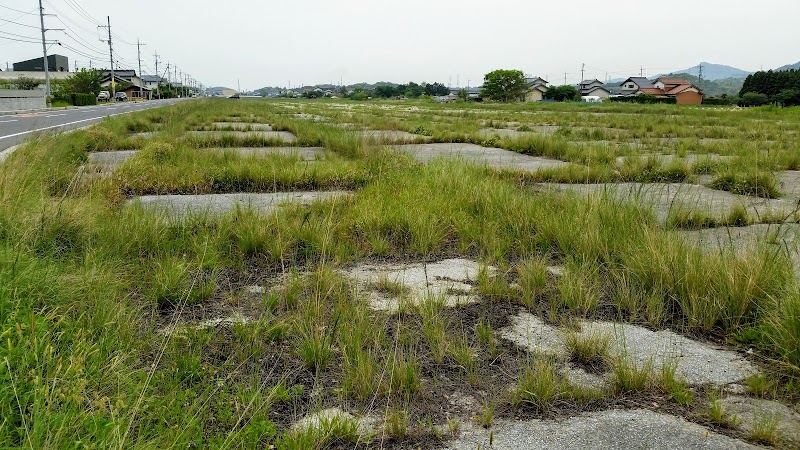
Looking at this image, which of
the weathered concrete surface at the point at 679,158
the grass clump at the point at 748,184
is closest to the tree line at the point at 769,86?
the weathered concrete surface at the point at 679,158

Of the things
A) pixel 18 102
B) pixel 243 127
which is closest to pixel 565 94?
pixel 18 102

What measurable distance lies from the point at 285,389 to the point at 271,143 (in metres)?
8.90

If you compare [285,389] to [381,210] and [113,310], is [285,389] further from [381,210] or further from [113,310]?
[381,210]

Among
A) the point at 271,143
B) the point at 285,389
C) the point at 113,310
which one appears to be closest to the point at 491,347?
the point at 285,389

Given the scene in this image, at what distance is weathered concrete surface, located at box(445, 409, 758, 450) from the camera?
1666 mm

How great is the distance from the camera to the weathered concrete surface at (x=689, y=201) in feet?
13.8

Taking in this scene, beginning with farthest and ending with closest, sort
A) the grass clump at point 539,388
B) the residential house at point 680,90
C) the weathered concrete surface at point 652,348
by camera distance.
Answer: the residential house at point 680,90 < the weathered concrete surface at point 652,348 < the grass clump at point 539,388

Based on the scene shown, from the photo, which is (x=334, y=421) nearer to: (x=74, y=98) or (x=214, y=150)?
(x=214, y=150)

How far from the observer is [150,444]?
140 cm

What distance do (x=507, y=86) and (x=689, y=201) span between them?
92.2m

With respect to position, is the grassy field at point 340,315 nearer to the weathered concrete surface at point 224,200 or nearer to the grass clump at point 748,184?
the weathered concrete surface at point 224,200

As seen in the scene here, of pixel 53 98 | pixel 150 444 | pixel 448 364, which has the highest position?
pixel 53 98

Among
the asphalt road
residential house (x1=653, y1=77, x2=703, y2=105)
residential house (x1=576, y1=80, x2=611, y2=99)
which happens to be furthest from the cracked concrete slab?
residential house (x1=576, y1=80, x2=611, y2=99)

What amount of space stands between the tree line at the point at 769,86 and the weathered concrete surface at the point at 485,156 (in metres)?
65.3
